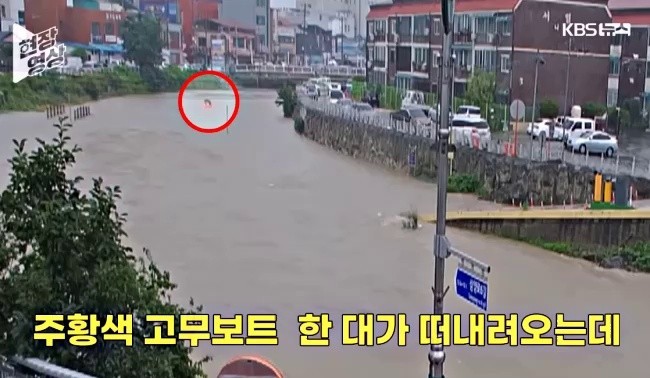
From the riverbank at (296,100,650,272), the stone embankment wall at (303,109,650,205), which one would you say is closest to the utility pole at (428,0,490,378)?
the riverbank at (296,100,650,272)

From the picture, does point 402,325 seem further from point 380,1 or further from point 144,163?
point 380,1

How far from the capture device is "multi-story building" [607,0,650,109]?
52.0 ft

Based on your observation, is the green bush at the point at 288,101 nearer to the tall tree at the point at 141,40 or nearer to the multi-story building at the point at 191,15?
the tall tree at the point at 141,40

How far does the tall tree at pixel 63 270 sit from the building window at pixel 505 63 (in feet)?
45.1

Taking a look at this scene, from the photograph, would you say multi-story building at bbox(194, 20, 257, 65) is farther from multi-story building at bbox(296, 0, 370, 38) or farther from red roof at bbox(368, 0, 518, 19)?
red roof at bbox(368, 0, 518, 19)

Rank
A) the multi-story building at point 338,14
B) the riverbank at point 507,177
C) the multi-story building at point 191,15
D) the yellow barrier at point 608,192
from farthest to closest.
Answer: the multi-story building at point 338,14
the multi-story building at point 191,15
the yellow barrier at point 608,192
the riverbank at point 507,177

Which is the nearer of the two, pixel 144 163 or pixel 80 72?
pixel 144 163

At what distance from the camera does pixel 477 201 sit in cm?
963

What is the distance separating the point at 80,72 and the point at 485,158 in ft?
54.2

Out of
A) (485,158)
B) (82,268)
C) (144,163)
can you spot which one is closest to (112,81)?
(144,163)

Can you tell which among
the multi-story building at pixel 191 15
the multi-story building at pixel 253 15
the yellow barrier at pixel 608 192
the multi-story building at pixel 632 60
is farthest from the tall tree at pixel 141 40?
the yellow barrier at pixel 608 192

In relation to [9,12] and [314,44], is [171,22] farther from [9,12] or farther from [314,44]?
[314,44]

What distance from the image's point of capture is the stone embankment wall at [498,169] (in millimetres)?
8719

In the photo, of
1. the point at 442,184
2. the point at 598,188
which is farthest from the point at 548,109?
the point at 442,184
